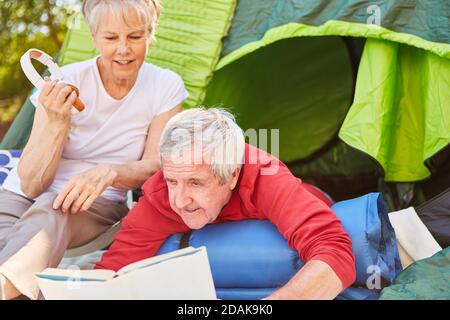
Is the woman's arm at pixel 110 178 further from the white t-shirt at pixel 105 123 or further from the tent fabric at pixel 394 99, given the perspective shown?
the tent fabric at pixel 394 99

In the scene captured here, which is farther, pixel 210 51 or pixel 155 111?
pixel 210 51

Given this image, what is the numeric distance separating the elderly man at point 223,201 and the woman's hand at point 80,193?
11cm

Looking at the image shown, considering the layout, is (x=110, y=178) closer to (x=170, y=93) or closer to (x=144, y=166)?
(x=144, y=166)

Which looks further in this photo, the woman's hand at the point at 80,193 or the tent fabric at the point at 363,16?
the tent fabric at the point at 363,16

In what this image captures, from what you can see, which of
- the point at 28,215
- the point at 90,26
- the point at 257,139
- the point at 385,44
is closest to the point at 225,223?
the point at 28,215

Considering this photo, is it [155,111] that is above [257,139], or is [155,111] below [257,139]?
above

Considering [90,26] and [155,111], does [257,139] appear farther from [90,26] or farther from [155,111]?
[90,26]

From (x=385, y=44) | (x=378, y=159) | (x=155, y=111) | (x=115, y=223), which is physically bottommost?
(x=115, y=223)

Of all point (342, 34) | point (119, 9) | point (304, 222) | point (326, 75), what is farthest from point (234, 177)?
point (326, 75)

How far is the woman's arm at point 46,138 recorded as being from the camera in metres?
1.78

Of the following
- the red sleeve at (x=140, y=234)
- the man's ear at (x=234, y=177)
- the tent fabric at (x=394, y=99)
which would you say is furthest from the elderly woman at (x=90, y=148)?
the tent fabric at (x=394, y=99)

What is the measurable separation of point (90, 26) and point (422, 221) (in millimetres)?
1023
